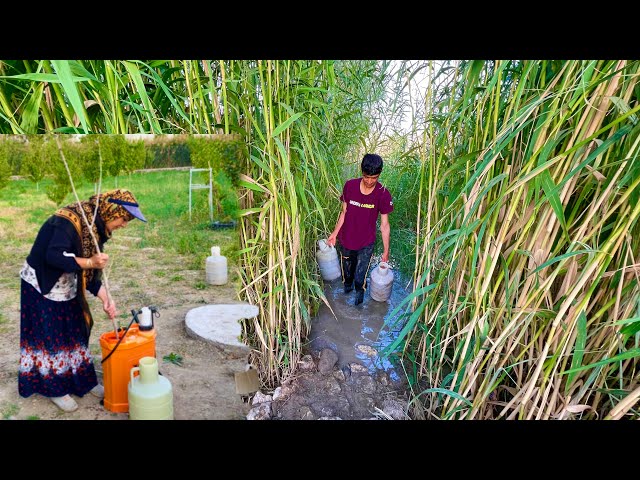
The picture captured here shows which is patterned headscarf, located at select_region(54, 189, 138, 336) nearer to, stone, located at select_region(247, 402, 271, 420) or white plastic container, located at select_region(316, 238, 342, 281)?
stone, located at select_region(247, 402, 271, 420)

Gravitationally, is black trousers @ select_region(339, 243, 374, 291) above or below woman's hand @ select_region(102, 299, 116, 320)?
below

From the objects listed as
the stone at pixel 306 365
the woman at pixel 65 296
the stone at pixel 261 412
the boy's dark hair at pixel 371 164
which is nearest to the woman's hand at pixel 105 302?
A: the woman at pixel 65 296

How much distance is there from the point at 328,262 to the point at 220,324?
0.82m

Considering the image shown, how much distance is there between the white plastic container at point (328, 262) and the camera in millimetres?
2031

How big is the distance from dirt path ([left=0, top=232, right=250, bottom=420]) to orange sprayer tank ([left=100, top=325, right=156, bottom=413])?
0.09 ft

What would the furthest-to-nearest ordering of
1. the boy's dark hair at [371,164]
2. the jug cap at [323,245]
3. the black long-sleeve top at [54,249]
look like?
1. the jug cap at [323,245]
2. the boy's dark hair at [371,164]
3. the black long-sleeve top at [54,249]

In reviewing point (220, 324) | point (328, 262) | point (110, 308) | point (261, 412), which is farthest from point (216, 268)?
point (328, 262)

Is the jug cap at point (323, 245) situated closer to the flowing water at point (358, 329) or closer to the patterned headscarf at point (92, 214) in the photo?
the flowing water at point (358, 329)

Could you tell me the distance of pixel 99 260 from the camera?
1.14 meters

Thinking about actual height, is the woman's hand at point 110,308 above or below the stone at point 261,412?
above

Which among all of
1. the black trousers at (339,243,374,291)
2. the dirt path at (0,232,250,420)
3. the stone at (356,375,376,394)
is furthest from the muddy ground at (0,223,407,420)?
the black trousers at (339,243,374,291)

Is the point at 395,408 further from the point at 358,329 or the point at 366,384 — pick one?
the point at 358,329

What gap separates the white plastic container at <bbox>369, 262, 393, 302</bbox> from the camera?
1.95 m

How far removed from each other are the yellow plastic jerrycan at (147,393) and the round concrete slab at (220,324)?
0.54ft
